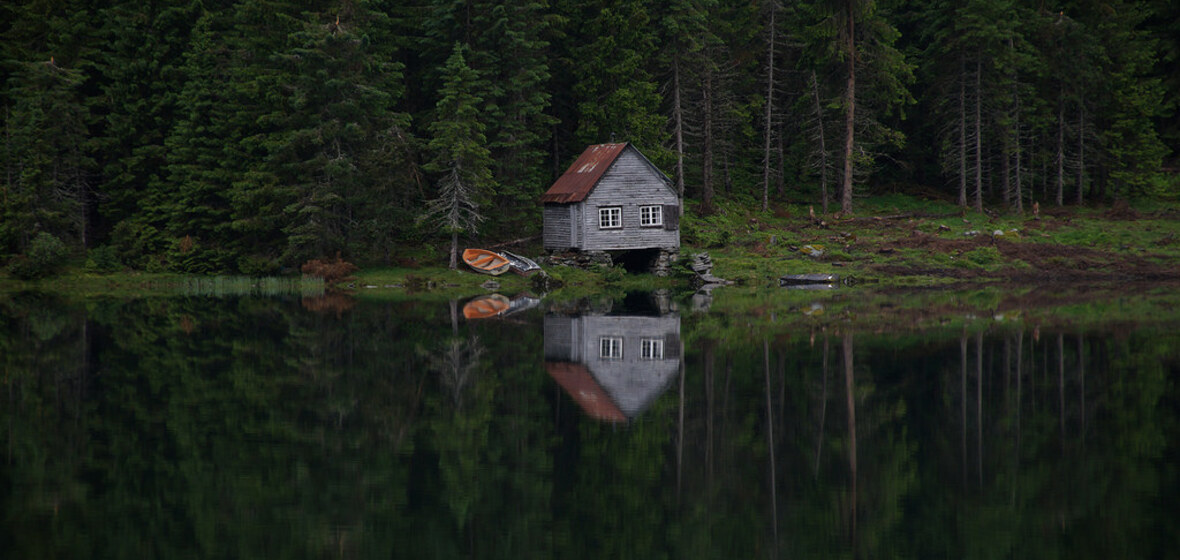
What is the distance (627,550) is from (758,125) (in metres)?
53.0

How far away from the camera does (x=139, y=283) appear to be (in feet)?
138

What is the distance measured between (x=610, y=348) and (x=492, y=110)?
2651 cm

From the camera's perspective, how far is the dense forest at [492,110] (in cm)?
4425

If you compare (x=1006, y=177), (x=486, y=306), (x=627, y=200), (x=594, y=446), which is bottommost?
(x=594, y=446)

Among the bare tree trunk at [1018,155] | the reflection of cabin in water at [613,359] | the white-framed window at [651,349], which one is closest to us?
the reflection of cabin in water at [613,359]

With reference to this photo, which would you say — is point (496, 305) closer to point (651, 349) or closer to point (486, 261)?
point (486, 261)

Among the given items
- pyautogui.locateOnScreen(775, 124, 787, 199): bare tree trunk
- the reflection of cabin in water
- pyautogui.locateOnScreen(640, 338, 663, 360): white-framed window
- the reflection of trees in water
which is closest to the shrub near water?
the reflection of cabin in water

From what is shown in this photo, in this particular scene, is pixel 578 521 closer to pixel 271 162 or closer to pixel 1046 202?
pixel 271 162

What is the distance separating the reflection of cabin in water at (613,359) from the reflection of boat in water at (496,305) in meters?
2.57

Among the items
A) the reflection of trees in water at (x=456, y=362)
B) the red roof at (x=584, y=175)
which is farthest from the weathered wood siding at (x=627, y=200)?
the reflection of trees in water at (x=456, y=362)

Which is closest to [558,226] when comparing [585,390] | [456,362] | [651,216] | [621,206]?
[621,206]

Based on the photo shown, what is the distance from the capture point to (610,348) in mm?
23016

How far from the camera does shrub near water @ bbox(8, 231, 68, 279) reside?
138 ft

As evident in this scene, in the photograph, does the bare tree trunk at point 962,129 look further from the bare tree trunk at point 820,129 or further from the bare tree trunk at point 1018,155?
the bare tree trunk at point 820,129
